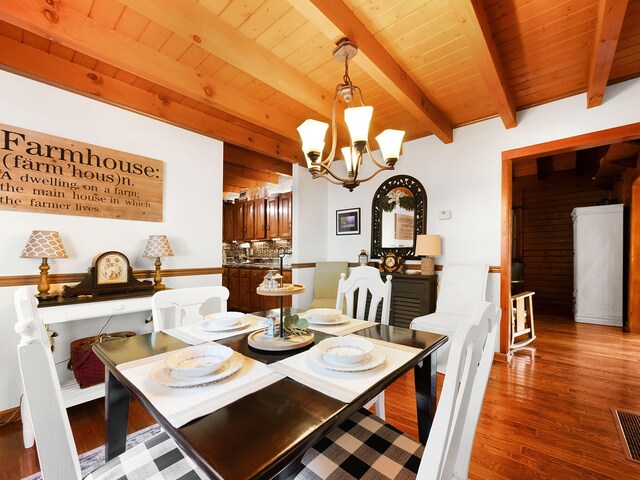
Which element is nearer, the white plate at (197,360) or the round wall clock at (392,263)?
the white plate at (197,360)

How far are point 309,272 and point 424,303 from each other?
5.69 feet

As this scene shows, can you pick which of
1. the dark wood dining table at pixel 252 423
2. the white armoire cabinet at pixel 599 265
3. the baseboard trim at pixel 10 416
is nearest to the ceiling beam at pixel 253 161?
the baseboard trim at pixel 10 416

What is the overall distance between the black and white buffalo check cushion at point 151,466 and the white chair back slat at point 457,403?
670mm

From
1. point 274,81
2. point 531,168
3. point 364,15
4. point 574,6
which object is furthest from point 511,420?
point 531,168

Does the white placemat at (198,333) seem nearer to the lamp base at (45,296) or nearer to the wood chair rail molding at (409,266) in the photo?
the lamp base at (45,296)

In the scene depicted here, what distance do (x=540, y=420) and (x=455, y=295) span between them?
4.14 feet

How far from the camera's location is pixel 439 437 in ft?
2.12

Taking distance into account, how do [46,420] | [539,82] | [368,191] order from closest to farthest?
[46,420]
[539,82]
[368,191]

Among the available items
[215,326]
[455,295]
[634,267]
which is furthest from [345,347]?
[634,267]

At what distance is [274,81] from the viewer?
2.21 m

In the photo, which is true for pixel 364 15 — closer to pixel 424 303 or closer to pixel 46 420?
pixel 46 420

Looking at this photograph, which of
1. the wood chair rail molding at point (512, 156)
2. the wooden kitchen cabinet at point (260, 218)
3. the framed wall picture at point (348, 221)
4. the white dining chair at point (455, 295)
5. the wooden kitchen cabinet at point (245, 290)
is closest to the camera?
the wood chair rail molding at point (512, 156)

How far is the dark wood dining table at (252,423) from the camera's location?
605 mm

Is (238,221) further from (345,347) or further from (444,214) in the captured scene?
(345,347)
